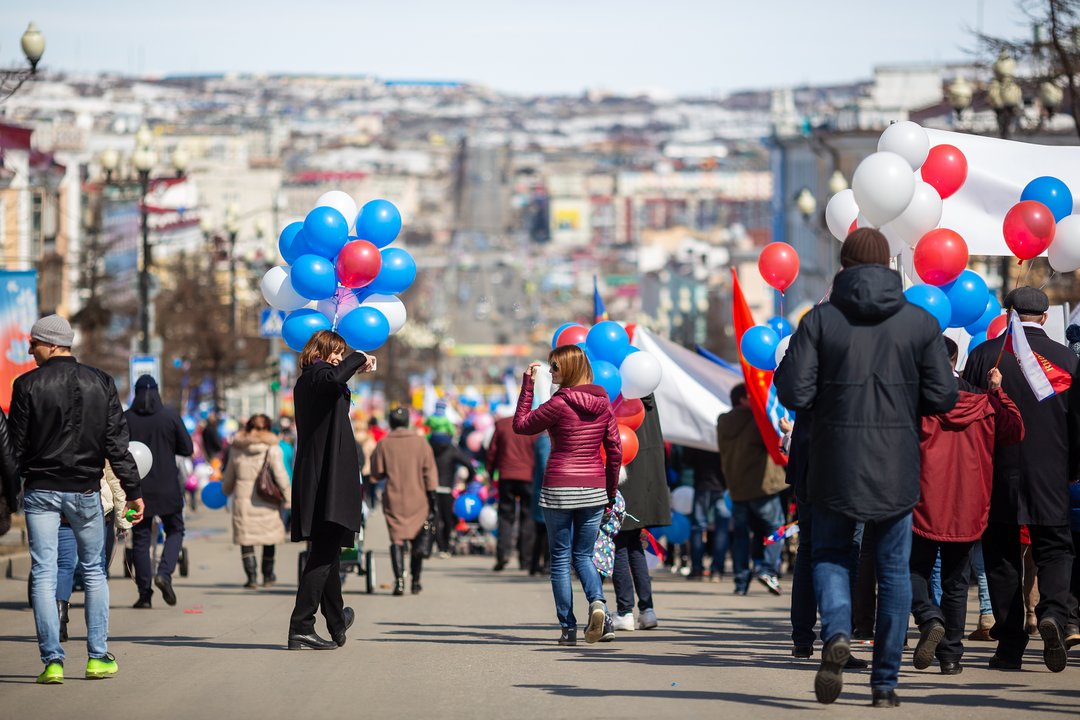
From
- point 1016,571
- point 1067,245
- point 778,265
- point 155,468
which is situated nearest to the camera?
point 1016,571

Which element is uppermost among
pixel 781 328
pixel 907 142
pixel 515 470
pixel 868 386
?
pixel 907 142

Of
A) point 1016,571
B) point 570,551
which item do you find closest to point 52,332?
point 570,551

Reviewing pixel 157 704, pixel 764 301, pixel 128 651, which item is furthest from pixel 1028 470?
A: pixel 764 301

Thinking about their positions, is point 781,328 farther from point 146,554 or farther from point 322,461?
point 146,554

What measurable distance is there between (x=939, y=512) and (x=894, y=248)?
8.80ft

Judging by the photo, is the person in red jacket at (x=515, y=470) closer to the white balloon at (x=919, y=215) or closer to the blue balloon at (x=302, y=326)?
the blue balloon at (x=302, y=326)

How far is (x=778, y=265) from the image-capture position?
45.4ft

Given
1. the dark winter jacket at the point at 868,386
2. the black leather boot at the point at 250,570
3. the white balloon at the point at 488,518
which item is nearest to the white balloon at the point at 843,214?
the dark winter jacket at the point at 868,386

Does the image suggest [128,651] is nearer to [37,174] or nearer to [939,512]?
[939,512]

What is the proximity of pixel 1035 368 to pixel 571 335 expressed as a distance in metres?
4.87

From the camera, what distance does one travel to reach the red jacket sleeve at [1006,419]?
10.3 m

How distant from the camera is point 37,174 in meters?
57.8

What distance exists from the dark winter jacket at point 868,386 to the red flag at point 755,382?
6.16 metres

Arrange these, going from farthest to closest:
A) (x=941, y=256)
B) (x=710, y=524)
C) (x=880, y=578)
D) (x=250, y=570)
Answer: (x=710, y=524), (x=250, y=570), (x=941, y=256), (x=880, y=578)
